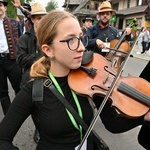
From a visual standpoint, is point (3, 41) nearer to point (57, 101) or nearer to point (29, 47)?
point (29, 47)

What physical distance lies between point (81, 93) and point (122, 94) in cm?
23

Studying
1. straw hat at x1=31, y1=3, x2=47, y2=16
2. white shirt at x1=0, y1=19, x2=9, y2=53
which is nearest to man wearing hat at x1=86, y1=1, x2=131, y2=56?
straw hat at x1=31, y1=3, x2=47, y2=16

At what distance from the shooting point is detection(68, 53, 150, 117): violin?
1.20 metres

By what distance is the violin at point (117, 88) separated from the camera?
1.20 m

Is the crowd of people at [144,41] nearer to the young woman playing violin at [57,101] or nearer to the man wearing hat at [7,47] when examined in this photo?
the man wearing hat at [7,47]

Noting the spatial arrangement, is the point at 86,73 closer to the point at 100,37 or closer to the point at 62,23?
the point at 62,23

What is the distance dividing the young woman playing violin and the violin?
5 centimetres

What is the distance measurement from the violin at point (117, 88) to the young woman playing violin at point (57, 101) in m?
0.05

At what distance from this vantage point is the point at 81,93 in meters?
1.32

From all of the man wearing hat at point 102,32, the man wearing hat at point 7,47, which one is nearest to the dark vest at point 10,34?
the man wearing hat at point 7,47

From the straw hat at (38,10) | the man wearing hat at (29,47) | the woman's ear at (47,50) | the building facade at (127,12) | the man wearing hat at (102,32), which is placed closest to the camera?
the woman's ear at (47,50)

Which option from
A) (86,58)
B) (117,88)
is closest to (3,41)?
(86,58)

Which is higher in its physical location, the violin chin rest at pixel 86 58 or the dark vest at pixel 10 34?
the violin chin rest at pixel 86 58

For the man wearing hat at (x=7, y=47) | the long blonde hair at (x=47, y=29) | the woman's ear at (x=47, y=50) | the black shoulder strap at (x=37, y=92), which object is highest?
the long blonde hair at (x=47, y=29)
